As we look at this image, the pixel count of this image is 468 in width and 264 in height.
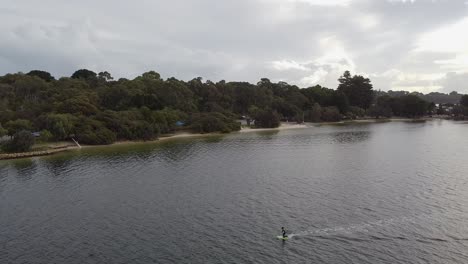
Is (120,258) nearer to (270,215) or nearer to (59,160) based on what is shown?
(270,215)

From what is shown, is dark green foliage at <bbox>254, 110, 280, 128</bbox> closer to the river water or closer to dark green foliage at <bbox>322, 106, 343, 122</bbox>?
dark green foliage at <bbox>322, 106, 343, 122</bbox>

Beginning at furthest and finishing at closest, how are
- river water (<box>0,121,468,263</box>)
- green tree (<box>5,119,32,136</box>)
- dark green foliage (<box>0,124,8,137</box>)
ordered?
green tree (<box>5,119,32,136</box>) < dark green foliage (<box>0,124,8,137</box>) < river water (<box>0,121,468,263</box>)

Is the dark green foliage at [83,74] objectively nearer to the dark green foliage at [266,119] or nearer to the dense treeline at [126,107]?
the dense treeline at [126,107]

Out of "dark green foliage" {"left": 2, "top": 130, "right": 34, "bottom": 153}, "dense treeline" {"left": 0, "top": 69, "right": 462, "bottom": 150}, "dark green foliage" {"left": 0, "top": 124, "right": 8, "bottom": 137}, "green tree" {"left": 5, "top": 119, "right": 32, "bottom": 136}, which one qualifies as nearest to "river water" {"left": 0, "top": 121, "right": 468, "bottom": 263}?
"dark green foliage" {"left": 2, "top": 130, "right": 34, "bottom": 153}

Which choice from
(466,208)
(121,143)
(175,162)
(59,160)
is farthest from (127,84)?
(466,208)

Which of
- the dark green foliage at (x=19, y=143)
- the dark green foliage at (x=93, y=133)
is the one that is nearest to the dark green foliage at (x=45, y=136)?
the dark green foliage at (x=19, y=143)

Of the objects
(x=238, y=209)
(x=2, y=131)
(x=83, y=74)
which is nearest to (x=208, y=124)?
(x=2, y=131)

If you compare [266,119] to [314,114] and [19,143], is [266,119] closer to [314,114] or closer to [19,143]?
[314,114]
